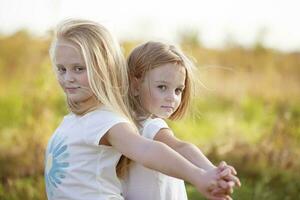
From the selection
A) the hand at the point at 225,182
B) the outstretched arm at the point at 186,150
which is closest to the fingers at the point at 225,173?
the hand at the point at 225,182

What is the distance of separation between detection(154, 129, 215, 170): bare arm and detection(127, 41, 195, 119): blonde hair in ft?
0.55

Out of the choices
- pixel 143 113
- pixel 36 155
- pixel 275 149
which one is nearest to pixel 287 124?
pixel 275 149

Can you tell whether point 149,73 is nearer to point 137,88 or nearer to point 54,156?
point 137,88

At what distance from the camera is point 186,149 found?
3.17 m

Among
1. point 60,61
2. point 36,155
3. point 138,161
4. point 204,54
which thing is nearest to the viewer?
point 138,161

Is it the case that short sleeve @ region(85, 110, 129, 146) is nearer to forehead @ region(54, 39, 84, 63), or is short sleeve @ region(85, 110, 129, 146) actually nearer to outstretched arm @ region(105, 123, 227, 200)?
outstretched arm @ region(105, 123, 227, 200)

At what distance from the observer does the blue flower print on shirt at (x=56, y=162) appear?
10.7 feet

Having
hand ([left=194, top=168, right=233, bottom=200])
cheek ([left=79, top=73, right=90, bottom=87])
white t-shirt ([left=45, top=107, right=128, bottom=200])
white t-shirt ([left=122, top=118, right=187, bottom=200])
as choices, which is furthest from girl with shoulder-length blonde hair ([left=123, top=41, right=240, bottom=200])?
hand ([left=194, top=168, right=233, bottom=200])

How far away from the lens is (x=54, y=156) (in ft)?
10.9

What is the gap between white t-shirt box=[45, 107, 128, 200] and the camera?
314 centimetres

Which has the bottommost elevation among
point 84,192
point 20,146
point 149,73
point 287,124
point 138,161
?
point 20,146

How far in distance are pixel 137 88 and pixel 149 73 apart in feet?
0.30

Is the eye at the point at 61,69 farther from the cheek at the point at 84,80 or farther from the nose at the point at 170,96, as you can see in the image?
the nose at the point at 170,96

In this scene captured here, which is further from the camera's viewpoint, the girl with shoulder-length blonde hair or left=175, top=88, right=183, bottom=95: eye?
left=175, top=88, right=183, bottom=95: eye
